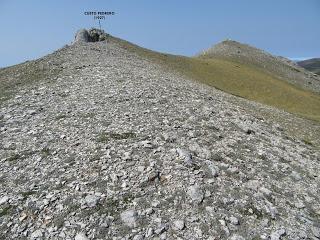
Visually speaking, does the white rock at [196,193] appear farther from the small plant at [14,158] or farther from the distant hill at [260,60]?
the distant hill at [260,60]

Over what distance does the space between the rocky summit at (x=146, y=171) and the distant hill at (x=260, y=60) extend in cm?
7324

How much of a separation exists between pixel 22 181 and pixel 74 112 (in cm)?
846

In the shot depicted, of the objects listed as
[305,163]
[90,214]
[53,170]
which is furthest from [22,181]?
[305,163]

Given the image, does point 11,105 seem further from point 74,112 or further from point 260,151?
point 260,151

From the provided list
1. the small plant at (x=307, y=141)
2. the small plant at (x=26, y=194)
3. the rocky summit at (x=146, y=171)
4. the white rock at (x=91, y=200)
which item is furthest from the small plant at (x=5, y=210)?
the small plant at (x=307, y=141)

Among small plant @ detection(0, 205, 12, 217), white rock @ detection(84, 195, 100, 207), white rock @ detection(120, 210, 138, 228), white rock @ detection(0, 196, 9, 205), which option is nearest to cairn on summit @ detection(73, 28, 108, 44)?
white rock @ detection(0, 196, 9, 205)

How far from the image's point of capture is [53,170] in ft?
55.0

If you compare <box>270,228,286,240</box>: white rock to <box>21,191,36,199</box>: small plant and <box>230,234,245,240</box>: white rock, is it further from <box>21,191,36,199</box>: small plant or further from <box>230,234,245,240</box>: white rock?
<box>21,191,36,199</box>: small plant

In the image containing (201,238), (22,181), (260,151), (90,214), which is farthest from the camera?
(260,151)

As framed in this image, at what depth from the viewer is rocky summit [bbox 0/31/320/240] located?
44.4 feet

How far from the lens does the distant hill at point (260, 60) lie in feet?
320

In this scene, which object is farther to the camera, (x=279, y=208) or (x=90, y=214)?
(x=279, y=208)

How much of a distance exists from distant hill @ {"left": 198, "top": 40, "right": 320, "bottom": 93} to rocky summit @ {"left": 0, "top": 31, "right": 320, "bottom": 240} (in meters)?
73.2

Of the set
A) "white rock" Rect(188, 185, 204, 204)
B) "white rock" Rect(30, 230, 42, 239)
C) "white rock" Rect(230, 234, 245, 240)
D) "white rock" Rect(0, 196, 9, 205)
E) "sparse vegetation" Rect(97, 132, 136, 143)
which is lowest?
"white rock" Rect(30, 230, 42, 239)
